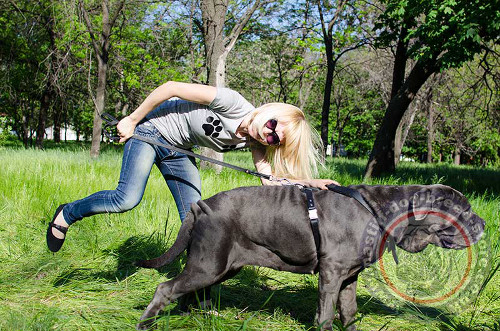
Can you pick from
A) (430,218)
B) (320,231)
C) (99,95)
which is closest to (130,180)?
(320,231)

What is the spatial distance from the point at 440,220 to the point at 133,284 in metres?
2.58

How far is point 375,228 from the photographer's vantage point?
2691 millimetres

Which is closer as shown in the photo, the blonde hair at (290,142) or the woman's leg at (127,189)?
the blonde hair at (290,142)

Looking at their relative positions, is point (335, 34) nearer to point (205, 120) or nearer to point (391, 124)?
point (391, 124)

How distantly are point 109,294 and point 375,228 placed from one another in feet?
7.39

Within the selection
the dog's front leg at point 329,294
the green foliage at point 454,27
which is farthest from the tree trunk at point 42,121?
the dog's front leg at point 329,294

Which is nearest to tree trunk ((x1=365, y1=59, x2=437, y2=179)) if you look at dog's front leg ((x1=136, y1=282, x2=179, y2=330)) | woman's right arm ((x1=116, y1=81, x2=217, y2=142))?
woman's right arm ((x1=116, y1=81, x2=217, y2=142))

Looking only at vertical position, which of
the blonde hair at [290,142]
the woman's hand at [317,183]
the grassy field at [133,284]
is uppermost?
the blonde hair at [290,142]

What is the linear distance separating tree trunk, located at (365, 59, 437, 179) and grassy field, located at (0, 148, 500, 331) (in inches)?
208

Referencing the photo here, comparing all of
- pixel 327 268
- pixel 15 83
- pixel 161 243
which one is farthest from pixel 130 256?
pixel 15 83

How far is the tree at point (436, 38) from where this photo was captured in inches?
309

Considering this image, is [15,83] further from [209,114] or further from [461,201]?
[461,201]

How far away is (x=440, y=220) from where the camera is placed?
2.72m

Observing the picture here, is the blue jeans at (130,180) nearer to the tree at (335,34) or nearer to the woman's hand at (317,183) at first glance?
the woman's hand at (317,183)
